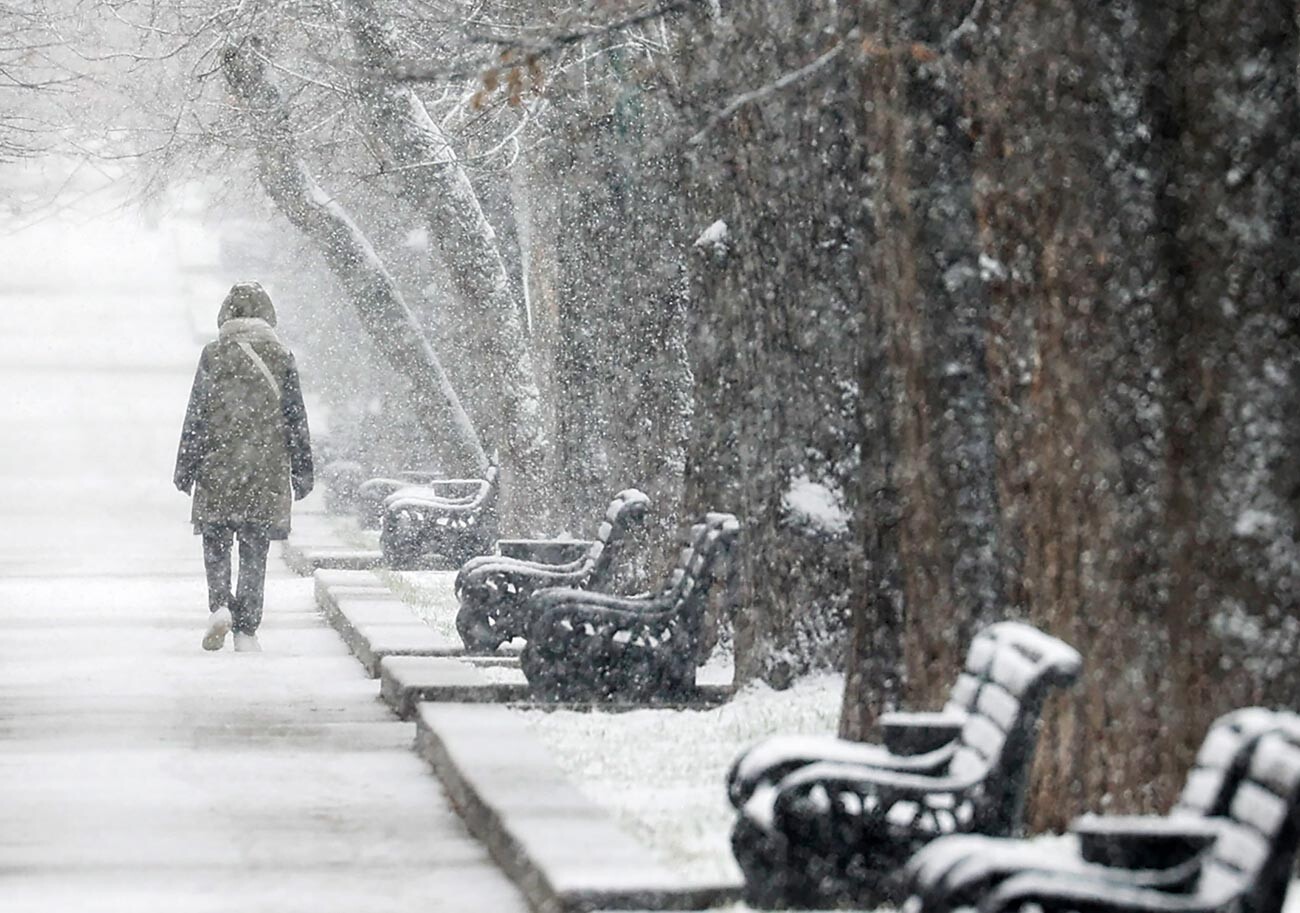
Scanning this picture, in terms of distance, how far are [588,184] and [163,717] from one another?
614 cm

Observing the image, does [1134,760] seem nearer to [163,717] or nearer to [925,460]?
[925,460]

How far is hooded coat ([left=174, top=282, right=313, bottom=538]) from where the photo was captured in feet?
50.3

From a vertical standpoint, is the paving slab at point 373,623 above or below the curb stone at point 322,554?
above

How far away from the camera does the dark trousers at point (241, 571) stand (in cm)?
1537

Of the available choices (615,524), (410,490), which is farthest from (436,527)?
(615,524)

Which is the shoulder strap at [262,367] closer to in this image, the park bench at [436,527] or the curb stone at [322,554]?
the curb stone at [322,554]

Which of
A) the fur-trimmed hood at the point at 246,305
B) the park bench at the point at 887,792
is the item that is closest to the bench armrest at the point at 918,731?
the park bench at the point at 887,792

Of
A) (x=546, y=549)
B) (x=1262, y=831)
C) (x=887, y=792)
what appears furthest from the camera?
(x=546, y=549)

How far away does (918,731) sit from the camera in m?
7.25

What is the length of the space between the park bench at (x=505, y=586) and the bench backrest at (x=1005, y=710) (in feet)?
22.7

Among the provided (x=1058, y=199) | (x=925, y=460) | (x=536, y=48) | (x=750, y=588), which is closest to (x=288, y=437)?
(x=750, y=588)

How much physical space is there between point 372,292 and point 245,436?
9823 mm

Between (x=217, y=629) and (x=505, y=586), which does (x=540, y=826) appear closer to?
(x=505, y=586)

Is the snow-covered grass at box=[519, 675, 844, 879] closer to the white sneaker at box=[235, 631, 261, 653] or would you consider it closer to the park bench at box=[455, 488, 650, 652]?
the park bench at box=[455, 488, 650, 652]
